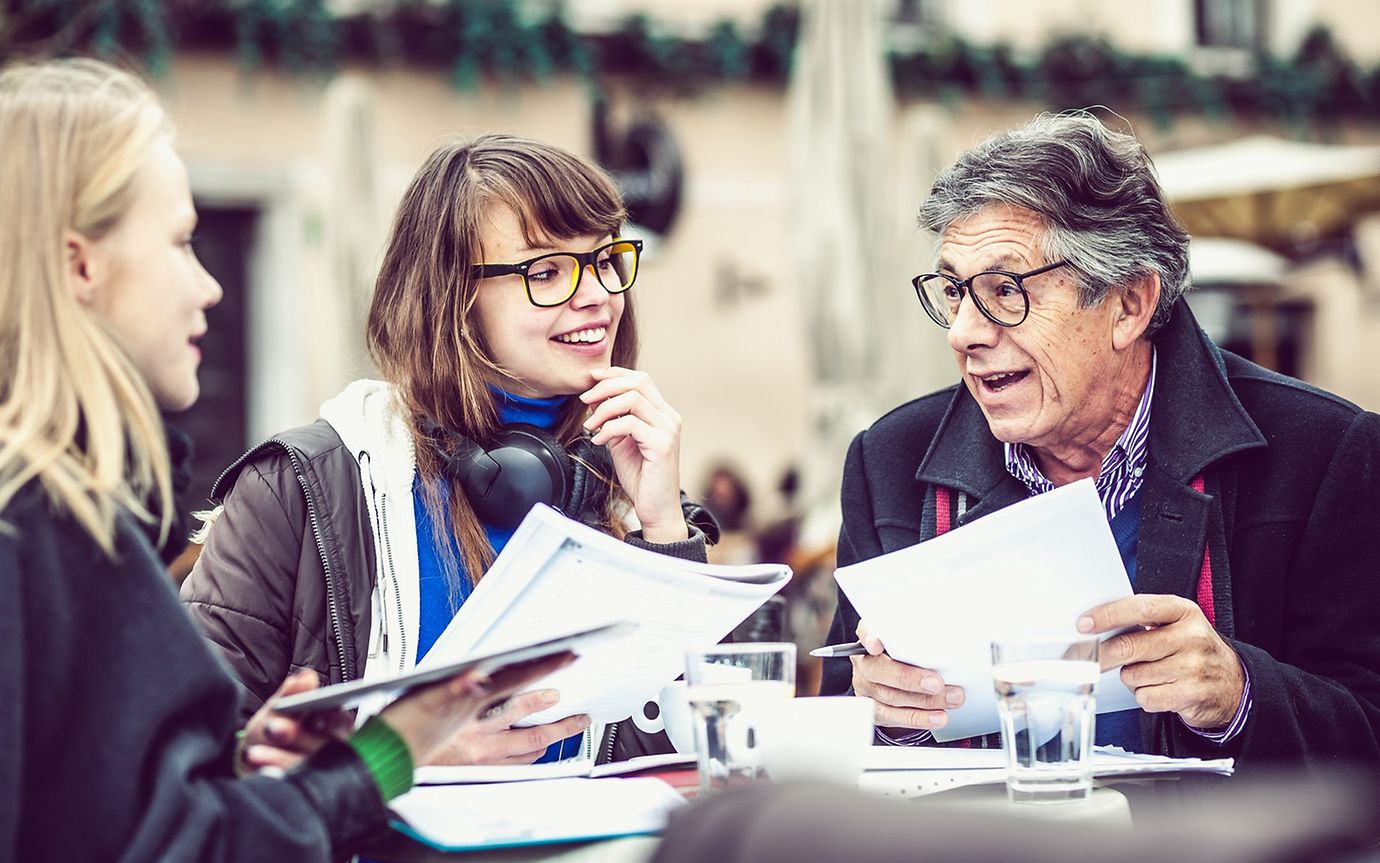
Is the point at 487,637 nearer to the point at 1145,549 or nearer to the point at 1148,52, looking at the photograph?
the point at 1145,549

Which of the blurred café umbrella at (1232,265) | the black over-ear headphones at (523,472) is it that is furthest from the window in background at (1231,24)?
the black over-ear headphones at (523,472)

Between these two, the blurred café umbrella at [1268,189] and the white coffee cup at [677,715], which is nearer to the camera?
the white coffee cup at [677,715]

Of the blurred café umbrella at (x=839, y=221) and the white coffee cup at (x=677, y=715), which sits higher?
the blurred café umbrella at (x=839, y=221)

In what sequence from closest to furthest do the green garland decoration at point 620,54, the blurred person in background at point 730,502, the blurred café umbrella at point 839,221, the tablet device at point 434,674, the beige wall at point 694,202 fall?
the tablet device at point 434,674, the blurred café umbrella at point 839,221, the blurred person in background at point 730,502, the green garland decoration at point 620,54, the beige wall at point 694,202

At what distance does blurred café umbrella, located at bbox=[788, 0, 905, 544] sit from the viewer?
22.0 ft

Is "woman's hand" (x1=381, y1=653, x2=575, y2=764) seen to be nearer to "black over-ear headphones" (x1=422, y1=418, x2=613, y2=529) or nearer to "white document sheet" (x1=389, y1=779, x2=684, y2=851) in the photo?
"white document sheet" (x1=389, y1=779, x2=684, y2=851)

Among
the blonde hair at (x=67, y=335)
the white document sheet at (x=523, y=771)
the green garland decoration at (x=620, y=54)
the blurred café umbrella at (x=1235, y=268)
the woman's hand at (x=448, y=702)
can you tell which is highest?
the green garland decoration at (x=620, y=54)

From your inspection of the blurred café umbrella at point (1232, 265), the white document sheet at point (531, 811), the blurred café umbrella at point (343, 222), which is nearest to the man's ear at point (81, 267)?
the white document sheet at point (531, 811)

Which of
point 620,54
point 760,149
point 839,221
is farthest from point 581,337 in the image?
point 760,149

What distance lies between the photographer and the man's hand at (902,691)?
1.99 m

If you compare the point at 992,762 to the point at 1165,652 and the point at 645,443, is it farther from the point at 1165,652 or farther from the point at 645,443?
the point at 645,443

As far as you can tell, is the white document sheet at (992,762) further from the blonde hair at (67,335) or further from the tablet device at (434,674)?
the blonde hair at (67,335)

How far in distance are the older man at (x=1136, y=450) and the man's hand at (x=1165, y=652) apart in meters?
0.08

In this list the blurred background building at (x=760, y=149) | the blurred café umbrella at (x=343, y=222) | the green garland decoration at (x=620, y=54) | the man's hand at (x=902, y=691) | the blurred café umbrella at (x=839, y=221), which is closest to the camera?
the man's hand at (x=902, y=691)
